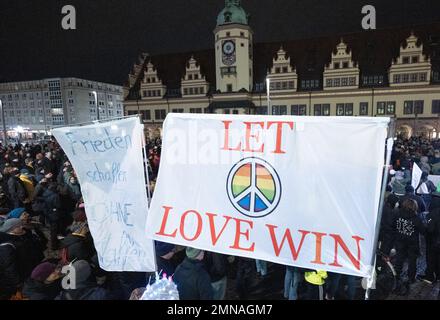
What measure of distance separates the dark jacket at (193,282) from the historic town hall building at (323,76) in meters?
36.6

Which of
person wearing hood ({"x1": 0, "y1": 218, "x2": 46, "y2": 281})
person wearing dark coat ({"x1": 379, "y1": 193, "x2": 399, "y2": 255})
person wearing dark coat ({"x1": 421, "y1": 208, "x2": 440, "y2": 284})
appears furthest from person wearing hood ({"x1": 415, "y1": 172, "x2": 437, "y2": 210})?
person wearing hood ({"x1": 0, "y1": 218, "x2": 46, "y2": 281})

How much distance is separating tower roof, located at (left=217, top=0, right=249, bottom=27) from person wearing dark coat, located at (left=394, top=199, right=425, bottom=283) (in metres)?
37.6

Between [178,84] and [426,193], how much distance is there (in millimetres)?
42710

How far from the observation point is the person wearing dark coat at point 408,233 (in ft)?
15.5

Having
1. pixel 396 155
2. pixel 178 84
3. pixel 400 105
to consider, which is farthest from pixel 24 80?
pixel 396 155

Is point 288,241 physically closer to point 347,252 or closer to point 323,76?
point 347,252

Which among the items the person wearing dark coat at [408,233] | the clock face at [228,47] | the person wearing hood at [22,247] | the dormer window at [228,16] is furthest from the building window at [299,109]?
the person wearing hood at [22,247]

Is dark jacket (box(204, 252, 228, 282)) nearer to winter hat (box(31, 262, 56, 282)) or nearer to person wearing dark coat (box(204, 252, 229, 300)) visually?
person wearing dark coat (box(204, 252, 229, 300))

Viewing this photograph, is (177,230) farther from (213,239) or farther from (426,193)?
(426,193)

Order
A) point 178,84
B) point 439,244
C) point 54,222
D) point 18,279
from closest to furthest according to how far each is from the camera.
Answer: point 18,279, point 439,244, point 54,222, point 178,84

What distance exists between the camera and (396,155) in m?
10.9

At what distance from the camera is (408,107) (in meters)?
35.5

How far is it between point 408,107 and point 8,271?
136ft

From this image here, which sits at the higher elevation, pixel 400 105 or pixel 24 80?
pixel 24 80
